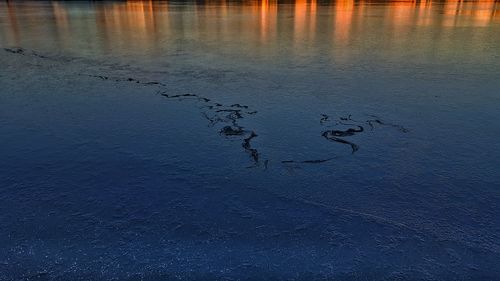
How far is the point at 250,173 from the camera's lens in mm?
2594

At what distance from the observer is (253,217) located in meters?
2.13

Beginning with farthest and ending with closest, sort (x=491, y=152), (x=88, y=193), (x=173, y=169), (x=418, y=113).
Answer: (x=418, y=113) → (x=491, y=152) → (x=173, y=169) → (x=88, y=193)

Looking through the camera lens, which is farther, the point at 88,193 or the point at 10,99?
the point at 10,99

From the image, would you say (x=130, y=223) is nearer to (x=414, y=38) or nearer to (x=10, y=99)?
(x=10, y=99)

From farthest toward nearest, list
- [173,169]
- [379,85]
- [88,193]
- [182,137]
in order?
[379,85]
[182,137]
[173,169]
[88,193]

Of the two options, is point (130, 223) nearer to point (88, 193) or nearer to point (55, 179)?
point (88, 193)

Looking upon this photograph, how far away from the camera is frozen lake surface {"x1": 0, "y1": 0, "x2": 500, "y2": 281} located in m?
1.83

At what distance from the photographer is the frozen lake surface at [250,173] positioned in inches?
71.9

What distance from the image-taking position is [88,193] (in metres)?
2.37

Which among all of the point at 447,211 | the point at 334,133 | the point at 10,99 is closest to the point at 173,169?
the point at 334,133

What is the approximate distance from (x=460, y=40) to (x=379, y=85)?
4396 mm

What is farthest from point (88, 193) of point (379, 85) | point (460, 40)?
→ point (460, 40)

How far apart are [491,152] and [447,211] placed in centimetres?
97

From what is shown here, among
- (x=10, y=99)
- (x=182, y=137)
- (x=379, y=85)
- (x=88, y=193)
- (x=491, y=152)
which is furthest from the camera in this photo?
(x=379, y=85)
